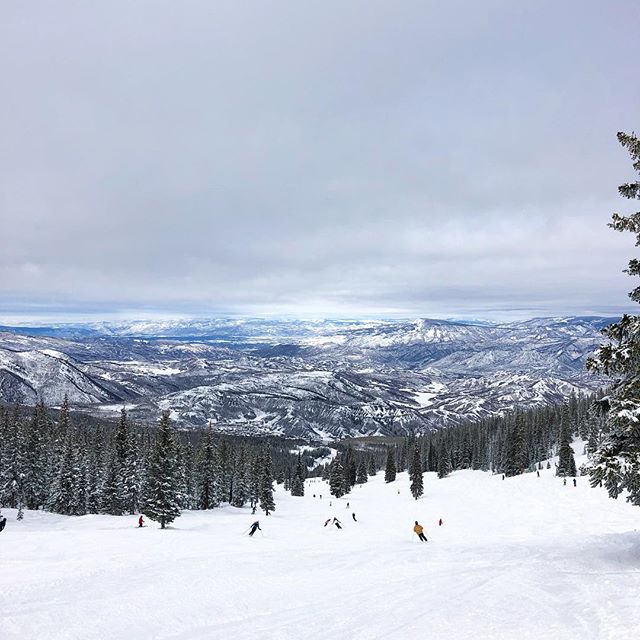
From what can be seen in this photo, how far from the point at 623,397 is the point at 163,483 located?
124 feet

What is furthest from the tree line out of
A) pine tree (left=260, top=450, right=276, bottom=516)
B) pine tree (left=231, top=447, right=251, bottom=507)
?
pine tree (left=231, top=447, right=251, bottom=507)

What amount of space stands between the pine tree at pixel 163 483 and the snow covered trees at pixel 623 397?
35.9 meters

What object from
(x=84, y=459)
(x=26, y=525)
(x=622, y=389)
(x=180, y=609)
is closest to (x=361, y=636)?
(x=180, y=609)

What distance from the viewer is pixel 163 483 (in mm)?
40406

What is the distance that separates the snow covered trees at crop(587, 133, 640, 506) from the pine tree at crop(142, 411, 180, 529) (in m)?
35.9

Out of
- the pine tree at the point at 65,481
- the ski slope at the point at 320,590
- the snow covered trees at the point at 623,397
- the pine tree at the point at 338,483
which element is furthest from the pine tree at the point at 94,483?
the snow covered trees at the point at 623,397

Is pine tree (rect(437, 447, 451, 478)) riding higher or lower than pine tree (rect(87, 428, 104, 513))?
lower

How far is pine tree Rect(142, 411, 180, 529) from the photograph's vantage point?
129 ft

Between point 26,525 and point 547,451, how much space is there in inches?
4841

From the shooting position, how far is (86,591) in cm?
1375

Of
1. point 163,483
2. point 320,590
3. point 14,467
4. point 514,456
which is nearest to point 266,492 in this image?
point 163,483

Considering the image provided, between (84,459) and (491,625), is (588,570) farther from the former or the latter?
(84,459)

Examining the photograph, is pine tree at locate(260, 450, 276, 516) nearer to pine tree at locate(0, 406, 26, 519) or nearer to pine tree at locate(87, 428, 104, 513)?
pine tree at locate(87, 428, 104, 513)

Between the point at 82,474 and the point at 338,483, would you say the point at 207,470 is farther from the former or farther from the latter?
the point at 338,483
